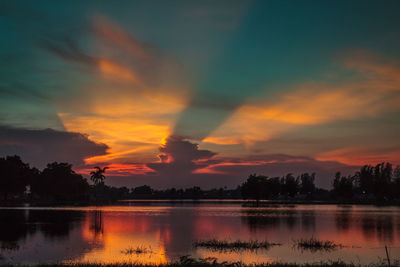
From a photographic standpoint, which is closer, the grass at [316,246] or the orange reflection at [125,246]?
the orange reflection at [125,246]

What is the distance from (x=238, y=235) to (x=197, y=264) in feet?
115

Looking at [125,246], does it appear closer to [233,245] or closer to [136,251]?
[136,251]

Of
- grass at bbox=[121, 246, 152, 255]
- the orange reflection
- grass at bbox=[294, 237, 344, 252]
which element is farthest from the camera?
grass at bbox=[294, 237, 344, 252]

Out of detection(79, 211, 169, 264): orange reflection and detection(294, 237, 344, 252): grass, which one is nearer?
detection(79, 211, 169, 264): orange reflection

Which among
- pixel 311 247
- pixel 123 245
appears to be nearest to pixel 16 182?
pixel 123 245

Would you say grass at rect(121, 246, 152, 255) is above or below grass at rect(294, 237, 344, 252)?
above

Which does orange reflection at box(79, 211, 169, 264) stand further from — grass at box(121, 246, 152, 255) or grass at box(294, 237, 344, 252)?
grass at box(294, 237, 344, 252)

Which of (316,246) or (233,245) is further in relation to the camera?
(233,245)

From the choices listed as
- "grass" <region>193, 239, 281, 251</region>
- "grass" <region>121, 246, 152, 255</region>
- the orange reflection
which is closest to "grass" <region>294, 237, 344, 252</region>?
"grass" <region>193, 239, 281, 251</region>

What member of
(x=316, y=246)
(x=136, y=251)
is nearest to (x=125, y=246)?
(x=136, y=251)

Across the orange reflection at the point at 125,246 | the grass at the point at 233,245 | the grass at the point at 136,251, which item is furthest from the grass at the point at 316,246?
the grass at the point at 136,251

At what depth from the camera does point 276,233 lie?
66688 mm

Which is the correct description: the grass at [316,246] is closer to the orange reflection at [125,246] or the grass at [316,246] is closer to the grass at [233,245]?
the grass at [233,245]

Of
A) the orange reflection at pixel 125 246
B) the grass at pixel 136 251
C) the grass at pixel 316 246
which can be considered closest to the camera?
the orange reflection at pixel 125 246
